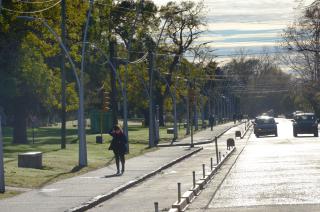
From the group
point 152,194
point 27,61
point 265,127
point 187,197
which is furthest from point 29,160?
point 265,127

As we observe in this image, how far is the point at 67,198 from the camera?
80.4ft

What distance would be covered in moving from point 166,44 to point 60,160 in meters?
68.2

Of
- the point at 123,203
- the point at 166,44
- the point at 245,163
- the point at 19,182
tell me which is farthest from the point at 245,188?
the point at 166,44

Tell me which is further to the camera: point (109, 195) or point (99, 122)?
point (99, 122)

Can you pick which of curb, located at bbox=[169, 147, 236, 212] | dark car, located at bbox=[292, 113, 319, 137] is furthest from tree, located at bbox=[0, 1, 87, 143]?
curb, located at bbox=[169, 147, 236, 212]

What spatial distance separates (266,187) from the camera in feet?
86.4

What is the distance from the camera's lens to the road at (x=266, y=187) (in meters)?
20.9

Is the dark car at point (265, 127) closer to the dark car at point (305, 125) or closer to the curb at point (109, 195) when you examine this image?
the dark car at point (305, 125)

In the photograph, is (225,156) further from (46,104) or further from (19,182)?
(46,104)

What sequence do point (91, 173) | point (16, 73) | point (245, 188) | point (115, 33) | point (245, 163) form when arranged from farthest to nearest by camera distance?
point (115, 33) < point (16, 73) < point (245, 163) < point (91, 173) < point (245, 188)

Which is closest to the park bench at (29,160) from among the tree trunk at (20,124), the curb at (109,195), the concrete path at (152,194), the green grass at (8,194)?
the curb at (109,195)

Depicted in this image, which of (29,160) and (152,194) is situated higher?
(29,160)

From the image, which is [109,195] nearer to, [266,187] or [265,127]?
[266,187]

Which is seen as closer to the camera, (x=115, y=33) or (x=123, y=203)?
(x=123, y=203)
